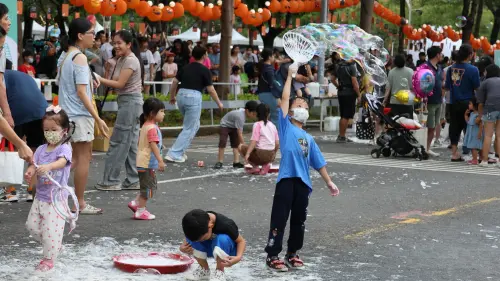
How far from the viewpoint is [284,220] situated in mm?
7191

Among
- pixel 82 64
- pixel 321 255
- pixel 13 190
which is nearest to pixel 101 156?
pixel 13 190

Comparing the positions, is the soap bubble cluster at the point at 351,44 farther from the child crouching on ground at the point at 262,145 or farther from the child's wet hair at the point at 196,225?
the child's wet hair at the point at 196,225

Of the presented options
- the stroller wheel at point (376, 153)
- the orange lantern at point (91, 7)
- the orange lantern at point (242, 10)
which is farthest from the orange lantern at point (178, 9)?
the stroller wheel at point (376, 153)

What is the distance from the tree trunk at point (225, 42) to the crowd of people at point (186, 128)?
4.06m

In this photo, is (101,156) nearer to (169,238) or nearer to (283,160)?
(169,238)

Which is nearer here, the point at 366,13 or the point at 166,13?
the point at 366,13

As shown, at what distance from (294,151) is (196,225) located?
48.7 inches

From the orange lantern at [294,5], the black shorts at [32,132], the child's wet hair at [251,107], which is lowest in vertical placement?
the black shorts at [32,132]

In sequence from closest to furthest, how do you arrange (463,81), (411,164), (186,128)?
(186,128) < (411,164) < (463,81)

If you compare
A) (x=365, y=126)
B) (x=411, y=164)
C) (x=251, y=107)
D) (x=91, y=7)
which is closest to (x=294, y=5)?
(x=91, y=7)

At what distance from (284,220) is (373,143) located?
11.8 meters

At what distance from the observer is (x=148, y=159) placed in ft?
30.6

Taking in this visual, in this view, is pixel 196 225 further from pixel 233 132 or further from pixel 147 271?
pixel 233 132

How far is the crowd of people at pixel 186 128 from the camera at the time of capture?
6883 millimetres
